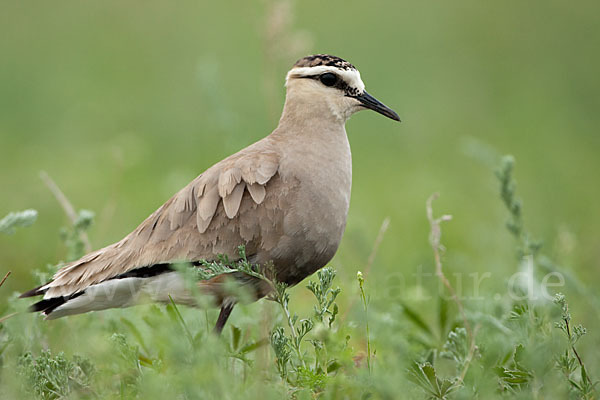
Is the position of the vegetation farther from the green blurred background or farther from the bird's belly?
the bird's belly

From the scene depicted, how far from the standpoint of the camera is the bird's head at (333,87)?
16.4ft

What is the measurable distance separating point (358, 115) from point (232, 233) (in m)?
9.06

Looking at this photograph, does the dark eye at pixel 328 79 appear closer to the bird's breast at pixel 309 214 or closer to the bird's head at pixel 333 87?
the bird's head at pixel 333 87

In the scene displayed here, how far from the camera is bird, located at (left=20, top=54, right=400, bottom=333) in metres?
4.47

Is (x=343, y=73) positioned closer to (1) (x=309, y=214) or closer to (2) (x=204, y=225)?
(1) (x=309, y=214)

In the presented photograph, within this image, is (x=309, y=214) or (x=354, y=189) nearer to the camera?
(x=309, y=214)

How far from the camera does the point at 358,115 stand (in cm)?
1338

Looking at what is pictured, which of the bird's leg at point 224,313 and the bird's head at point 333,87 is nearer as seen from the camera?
the bird's leg at point 224,313

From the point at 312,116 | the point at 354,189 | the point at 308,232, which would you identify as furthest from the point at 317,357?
the point at 354,189

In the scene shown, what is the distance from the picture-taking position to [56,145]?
444 inches

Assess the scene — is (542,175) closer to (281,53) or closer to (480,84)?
(480,84)

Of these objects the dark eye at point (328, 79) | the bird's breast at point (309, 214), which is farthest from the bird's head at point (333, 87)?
the bird's breast at point (309, 214)

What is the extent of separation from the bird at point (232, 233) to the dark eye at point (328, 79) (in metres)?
0.38

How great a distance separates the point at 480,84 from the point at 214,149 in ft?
16.5
